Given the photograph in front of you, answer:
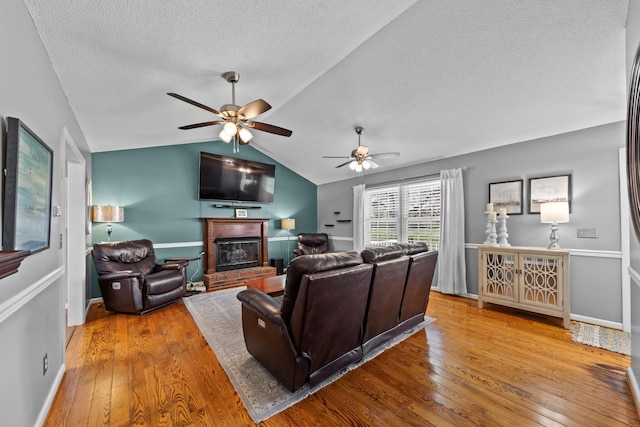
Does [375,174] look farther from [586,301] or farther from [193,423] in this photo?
[193,423]

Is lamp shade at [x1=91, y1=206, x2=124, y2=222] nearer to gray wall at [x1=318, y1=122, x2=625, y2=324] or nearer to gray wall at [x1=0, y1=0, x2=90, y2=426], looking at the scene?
gray wall at [x1=0, y1=0, x2=90, y2=426]

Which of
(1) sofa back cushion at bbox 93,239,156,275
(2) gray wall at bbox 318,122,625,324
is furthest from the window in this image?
(1) sofa back cushion at bbox 93,239,156,275

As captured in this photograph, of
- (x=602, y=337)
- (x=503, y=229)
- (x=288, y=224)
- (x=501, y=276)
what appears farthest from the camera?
(x=288, y=224)

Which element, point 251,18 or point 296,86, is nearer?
point 251,18

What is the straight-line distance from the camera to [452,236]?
14.6 ft

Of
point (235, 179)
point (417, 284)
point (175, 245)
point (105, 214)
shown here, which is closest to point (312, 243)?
point (235, 179)

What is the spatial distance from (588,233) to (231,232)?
19.2ft

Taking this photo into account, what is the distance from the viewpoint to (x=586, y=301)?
3271 millimetres

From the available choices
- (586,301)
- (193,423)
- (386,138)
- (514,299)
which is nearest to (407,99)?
(386,138)

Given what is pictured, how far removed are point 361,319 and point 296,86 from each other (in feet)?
9.16

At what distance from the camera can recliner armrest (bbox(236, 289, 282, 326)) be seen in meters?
1.91

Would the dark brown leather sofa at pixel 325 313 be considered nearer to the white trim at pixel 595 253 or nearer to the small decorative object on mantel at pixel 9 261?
the small decorative object on mantel at pixel 9 261

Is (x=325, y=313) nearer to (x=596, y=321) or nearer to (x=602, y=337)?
(x=602, y=337)

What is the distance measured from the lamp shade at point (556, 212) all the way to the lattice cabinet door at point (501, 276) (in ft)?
2.02
